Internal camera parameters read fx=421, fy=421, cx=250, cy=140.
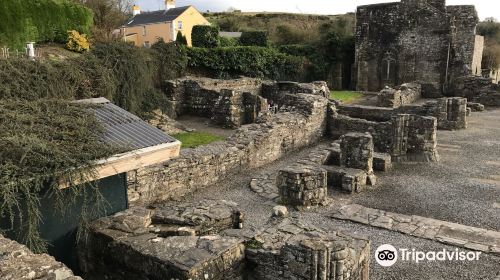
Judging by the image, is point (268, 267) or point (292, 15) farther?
point (292, 15)

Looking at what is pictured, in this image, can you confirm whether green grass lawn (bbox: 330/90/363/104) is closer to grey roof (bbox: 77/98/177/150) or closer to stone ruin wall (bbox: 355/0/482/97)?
stone ruin wall (bbox: 355/0/482/97)

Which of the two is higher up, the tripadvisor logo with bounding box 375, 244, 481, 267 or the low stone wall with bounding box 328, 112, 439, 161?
the low stone wall with bounding box 328, 112, 439, 161

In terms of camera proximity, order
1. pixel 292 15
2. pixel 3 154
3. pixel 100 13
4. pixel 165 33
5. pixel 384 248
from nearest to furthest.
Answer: pixel 3 154 → pixel 384 248 → pixel 100 13 → pixel 165 33 → pixel 292 15

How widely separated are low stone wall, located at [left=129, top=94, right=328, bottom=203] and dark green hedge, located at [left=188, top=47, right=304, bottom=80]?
9250 millimetres

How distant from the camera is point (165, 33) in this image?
34.8 m

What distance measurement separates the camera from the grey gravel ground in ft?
22.3

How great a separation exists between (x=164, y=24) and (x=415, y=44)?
19.5 metres

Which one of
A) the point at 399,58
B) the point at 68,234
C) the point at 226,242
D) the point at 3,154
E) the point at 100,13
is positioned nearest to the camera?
the point at 3,154

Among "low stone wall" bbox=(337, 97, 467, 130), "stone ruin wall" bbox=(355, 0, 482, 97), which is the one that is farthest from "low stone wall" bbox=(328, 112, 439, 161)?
"stone ruin wall" bbox=(355, 0, 482, 97)

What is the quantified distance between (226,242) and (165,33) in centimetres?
3158

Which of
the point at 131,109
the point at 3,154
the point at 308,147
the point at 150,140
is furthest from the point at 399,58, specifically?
the point at 3,154

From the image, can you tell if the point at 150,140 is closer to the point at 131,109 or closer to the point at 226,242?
the point at 226,242

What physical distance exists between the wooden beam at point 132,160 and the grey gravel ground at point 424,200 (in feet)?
9.07

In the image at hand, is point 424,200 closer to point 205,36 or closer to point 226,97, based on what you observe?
point 226,97
